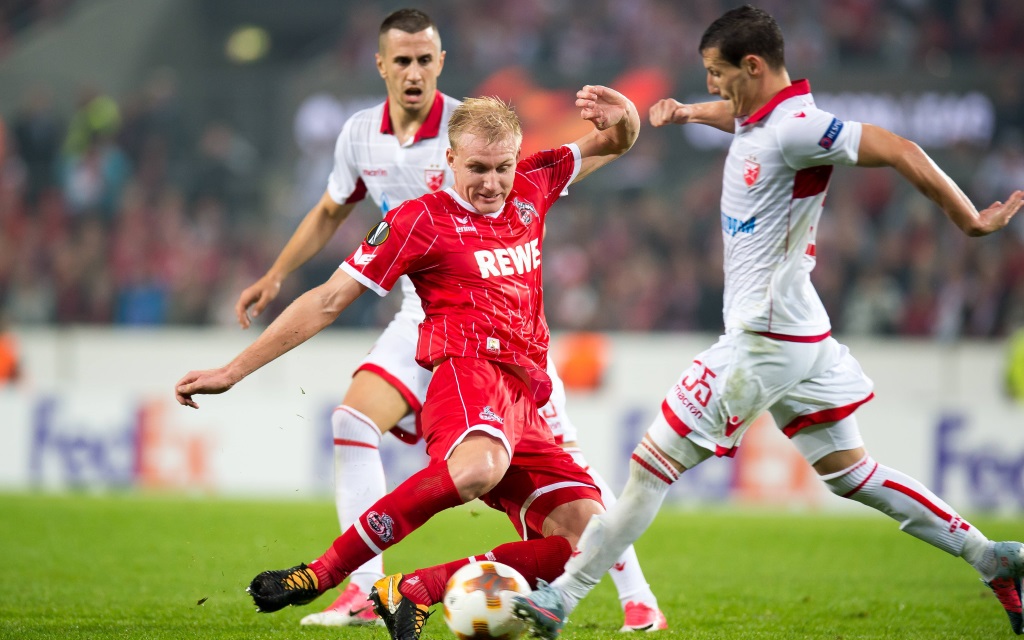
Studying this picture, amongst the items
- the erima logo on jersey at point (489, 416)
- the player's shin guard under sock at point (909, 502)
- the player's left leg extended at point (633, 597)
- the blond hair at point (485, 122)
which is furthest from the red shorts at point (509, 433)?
the player's shin guard under sock at point (909, 502)

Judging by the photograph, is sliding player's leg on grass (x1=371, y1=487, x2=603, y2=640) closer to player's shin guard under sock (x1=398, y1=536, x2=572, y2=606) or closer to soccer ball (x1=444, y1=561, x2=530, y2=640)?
player's shin guard under sock (x1=398, y1=536, x2=572, y2=606)

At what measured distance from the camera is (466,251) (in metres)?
4.89

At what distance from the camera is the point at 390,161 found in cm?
620

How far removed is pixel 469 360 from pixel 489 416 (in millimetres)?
271

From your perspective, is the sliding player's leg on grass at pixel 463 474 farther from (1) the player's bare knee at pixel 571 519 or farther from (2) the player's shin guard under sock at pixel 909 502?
(2) the player's shin guard under sock at pixel 909 502

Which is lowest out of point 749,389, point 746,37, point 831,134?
point 749,389

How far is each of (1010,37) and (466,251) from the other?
14.4 m

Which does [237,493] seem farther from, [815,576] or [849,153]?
[849,153]

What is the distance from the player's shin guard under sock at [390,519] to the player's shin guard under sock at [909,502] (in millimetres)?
1771

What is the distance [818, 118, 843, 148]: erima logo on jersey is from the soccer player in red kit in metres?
1.19

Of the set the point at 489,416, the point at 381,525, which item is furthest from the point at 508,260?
the point at 381,525

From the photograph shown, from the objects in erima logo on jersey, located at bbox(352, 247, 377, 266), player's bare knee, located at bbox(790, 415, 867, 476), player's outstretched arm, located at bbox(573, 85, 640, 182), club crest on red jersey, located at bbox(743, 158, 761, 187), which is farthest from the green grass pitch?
club crest on red jersey, located at bbox(743, 158, 761, 187)

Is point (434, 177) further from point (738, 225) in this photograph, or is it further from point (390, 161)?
point (738, 225)

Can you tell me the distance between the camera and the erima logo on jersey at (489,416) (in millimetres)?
4684
